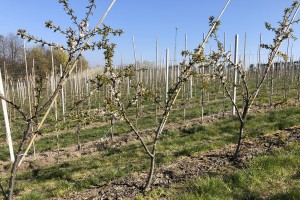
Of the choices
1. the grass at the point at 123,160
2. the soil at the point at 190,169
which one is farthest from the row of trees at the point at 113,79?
the grass at the point at 123,160

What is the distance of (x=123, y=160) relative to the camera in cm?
702

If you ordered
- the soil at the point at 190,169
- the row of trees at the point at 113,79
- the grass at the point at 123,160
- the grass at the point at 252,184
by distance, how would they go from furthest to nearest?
the grass at the point at 123,160 < the soil at the point at 190,169 < the grass at the point at 252,184 < the row of trees at the point at 113,79

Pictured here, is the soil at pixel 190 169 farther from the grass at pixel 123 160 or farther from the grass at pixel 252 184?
the grass at pixel 123 160

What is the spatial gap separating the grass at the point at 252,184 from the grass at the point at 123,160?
61.4 inches

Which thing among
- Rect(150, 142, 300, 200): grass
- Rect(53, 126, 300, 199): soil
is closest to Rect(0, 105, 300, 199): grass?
Rect(53, 126, 300, 199): soil

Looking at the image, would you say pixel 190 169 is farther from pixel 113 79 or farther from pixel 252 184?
pixel 113 79

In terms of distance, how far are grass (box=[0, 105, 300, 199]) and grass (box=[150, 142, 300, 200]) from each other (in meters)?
1.56

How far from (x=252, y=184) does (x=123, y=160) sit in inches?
136

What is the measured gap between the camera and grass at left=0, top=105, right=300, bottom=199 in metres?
5.72

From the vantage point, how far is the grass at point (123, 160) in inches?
225

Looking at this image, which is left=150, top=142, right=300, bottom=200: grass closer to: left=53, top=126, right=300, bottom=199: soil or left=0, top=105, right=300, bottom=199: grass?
left=53, top=126, right=300, bottom=199: soil

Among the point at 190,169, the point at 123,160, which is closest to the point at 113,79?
the point at 190,169

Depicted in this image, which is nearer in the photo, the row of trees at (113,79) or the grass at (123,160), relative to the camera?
the row of trees at (113,79)

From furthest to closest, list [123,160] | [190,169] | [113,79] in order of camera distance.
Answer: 1. [123,160]
2. [190,169]
3. [113,79]
